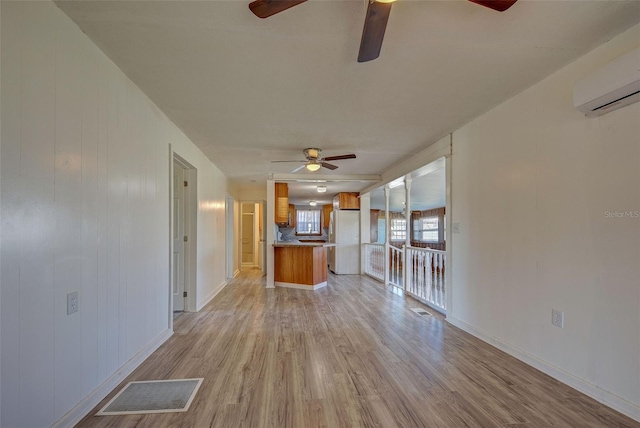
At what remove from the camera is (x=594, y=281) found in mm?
1972

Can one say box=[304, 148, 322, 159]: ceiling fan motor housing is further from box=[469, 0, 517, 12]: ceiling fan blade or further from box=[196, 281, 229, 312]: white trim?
box=[469, 0, 517, 12]: ceiling fan blade

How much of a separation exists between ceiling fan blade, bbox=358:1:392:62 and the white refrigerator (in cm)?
609

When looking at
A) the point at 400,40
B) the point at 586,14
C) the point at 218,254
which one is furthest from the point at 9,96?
the point at 218,254

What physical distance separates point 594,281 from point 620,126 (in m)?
1.02

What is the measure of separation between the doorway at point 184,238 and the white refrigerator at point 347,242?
4.21 metres

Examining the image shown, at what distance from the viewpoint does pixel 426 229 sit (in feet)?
40.5

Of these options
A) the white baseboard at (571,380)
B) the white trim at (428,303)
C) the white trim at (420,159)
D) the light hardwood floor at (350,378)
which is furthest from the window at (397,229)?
the white baseboard at (571,380)

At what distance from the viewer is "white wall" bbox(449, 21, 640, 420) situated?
71.3 inches

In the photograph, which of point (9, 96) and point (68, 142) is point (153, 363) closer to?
point (68, 142)

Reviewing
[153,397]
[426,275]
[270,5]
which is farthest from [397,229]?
[270,5]

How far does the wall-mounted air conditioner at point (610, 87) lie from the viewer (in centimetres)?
164

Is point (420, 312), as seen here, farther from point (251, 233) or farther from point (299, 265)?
point (251, 233)

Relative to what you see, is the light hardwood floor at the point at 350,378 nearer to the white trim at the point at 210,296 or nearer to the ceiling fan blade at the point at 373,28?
the white trim at the point at 210,296

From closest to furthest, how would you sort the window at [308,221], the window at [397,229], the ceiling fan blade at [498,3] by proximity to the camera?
the ceiling fan blade at [498,3], the window at [308,221], the window at [397,229]
